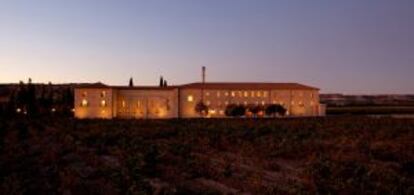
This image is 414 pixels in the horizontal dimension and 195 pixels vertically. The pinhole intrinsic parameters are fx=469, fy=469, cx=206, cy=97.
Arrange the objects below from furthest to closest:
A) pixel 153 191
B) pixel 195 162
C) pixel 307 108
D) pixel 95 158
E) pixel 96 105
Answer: pixel 307 108 < pixel 96 105 < pixel 95 158 < pixel 195 162 < pixel 153 191

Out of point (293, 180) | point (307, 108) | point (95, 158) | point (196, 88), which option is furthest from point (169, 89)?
point (293, 180)

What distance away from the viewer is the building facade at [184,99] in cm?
7356

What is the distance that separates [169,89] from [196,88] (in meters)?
4.44

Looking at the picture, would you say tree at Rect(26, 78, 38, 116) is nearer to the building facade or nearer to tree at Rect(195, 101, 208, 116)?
the building facade

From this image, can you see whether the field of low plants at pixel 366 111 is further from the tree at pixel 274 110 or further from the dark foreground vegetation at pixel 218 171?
the dark foreground vegetation at pixel 218 171

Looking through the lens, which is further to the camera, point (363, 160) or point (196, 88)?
point (196, 88)

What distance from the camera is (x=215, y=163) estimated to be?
55.4ft

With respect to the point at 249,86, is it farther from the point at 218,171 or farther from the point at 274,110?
the point at 218,171

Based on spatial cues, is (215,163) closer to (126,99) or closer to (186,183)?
(186,183)

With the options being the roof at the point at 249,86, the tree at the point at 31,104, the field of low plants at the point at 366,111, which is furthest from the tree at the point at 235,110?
the tree at the point at 31,104

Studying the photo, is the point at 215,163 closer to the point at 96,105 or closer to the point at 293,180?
the point at 293,180

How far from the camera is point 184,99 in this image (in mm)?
76188

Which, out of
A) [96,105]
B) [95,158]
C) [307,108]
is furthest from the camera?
[307,108]

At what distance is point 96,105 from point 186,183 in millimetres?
62968
